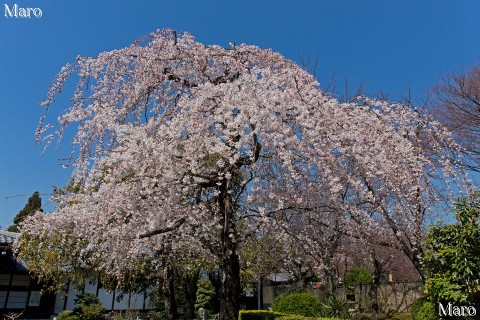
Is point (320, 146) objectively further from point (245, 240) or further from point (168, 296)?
point (168, 296)

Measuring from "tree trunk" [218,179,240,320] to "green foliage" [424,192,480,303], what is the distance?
3397mm

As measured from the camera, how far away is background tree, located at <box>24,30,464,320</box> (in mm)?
5430

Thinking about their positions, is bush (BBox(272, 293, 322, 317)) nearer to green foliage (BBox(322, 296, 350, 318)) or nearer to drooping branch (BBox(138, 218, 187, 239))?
green foliage (BBox(322, 296, 350, 318))

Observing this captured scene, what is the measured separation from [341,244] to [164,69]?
334 inches

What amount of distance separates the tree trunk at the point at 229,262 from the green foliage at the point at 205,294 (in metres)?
11.4

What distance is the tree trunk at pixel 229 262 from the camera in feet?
20.0

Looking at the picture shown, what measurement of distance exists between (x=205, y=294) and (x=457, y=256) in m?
13.6

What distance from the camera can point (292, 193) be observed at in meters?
6.07

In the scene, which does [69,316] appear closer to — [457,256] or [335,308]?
[335,308]

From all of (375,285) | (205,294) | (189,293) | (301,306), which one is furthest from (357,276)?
(301,306)

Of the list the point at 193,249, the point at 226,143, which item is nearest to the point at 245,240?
the point at 193,249

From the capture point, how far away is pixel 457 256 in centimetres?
578

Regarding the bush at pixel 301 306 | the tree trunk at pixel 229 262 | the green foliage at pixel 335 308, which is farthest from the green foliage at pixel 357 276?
the tree trunk at pixel 229 262

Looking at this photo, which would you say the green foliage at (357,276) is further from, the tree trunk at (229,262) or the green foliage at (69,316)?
the tree trunk at (229,262)
